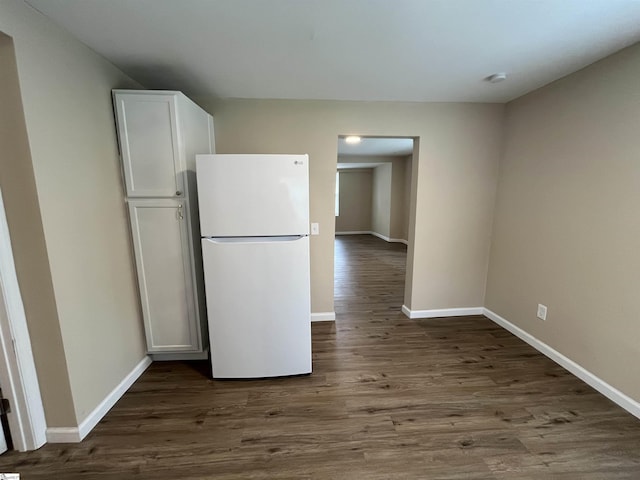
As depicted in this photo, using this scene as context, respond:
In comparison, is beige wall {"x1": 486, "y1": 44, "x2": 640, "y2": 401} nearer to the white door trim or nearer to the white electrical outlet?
the white electrical outlet

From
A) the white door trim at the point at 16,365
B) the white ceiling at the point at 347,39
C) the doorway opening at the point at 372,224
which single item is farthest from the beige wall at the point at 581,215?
the white door trim at the point at 16,365

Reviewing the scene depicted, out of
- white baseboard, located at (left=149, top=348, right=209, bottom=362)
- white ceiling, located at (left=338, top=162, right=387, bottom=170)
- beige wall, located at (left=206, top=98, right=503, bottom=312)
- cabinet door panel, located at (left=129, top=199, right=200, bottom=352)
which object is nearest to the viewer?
cabinet door panel, located at (left=129, top=199, right=200, bottom=352)

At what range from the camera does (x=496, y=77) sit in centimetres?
207

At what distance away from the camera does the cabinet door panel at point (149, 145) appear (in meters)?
1.85

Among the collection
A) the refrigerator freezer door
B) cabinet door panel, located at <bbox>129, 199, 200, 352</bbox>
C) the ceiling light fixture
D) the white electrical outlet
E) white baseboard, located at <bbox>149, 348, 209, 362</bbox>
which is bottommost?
white baseboard, located at <bbox>149, 348, 209, 362</bbox>

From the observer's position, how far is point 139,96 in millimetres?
1839

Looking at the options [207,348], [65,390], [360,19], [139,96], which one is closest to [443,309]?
[207,348]

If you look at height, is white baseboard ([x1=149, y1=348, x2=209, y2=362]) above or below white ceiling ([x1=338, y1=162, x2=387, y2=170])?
below

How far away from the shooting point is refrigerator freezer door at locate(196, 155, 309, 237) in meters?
1.80

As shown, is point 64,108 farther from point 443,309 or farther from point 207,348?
point 443,309

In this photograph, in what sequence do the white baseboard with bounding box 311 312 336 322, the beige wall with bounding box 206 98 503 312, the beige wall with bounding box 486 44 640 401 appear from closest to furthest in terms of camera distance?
1. the beige wall with bounding box 486 44 640 401
2. the beige wall with bounding box 206 98 503 312
3. the white baseboard with bounding box 311 312 336 322

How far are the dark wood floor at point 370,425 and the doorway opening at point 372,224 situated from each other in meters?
1.12

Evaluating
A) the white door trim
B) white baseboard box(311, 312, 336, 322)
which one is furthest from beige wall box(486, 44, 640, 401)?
the white door trim

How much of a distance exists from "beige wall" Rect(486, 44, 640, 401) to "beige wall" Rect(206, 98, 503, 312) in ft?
0.91
